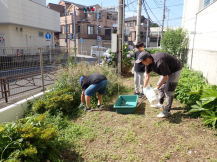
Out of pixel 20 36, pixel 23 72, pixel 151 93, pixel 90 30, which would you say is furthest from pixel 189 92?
pixel 90 30

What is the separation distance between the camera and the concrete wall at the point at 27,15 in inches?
522

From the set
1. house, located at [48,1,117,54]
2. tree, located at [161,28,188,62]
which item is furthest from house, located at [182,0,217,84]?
house, located at [48,1,117,54]

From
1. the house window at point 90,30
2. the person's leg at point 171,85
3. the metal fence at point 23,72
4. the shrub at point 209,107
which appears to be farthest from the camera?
the house window at point 90,30

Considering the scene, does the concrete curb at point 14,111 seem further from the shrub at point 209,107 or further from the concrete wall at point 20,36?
the concrete wall at point 20,36

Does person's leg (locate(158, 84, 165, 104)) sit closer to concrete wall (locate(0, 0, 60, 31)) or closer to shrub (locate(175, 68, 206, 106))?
shrub (locate(175, 68, 206, 106))

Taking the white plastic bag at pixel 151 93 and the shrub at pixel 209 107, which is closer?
the shrub at pixel 209 107

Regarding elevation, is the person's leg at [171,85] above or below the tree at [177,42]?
below

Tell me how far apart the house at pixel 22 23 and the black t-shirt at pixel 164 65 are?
1373cm

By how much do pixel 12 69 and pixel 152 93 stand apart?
526 cm

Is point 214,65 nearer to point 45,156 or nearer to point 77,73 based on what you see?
point 77,73

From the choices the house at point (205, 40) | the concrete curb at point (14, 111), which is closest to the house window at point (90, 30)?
the house at point (205, 40)

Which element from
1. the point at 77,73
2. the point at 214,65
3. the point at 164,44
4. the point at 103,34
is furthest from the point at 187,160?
the point at 103,34

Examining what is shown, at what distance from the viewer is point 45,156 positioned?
245 centimetres

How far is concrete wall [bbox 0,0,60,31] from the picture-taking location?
13266 millimetres
